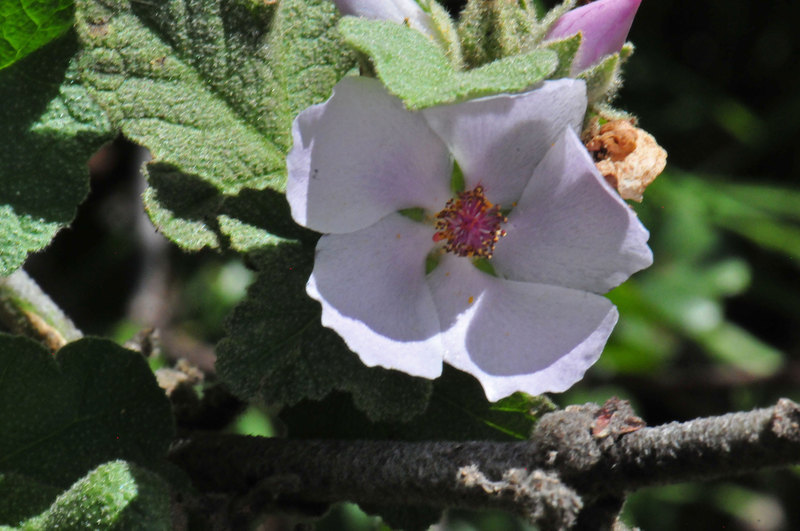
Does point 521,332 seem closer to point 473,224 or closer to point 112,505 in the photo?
point 473,224

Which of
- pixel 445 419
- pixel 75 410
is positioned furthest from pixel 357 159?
pixel 75 410

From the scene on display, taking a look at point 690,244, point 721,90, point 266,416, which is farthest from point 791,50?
point 266,416

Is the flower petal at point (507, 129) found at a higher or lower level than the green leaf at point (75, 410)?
higher

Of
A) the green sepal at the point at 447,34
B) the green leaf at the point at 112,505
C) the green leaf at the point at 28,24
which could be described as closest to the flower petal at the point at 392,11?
the green sepal at the point at 447,34

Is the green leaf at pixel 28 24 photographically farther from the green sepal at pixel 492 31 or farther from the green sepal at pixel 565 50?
the green sepal at pixel 565 50

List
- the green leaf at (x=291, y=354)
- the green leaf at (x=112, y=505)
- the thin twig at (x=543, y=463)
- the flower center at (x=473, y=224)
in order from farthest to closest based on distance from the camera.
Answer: the flower center at (x=473, y=224), the green leaf at (x=291, y=354), the green leaf at (x=112, y=505), the thin twig at (x=543, y=463)

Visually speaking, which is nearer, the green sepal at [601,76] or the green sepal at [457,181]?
the green sepal at [601,76]

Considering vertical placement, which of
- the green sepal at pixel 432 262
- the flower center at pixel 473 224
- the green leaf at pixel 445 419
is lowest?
the green leaf at pixel 445 419

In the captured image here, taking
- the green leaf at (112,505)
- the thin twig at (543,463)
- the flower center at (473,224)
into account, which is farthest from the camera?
the flower center at (473,224)
